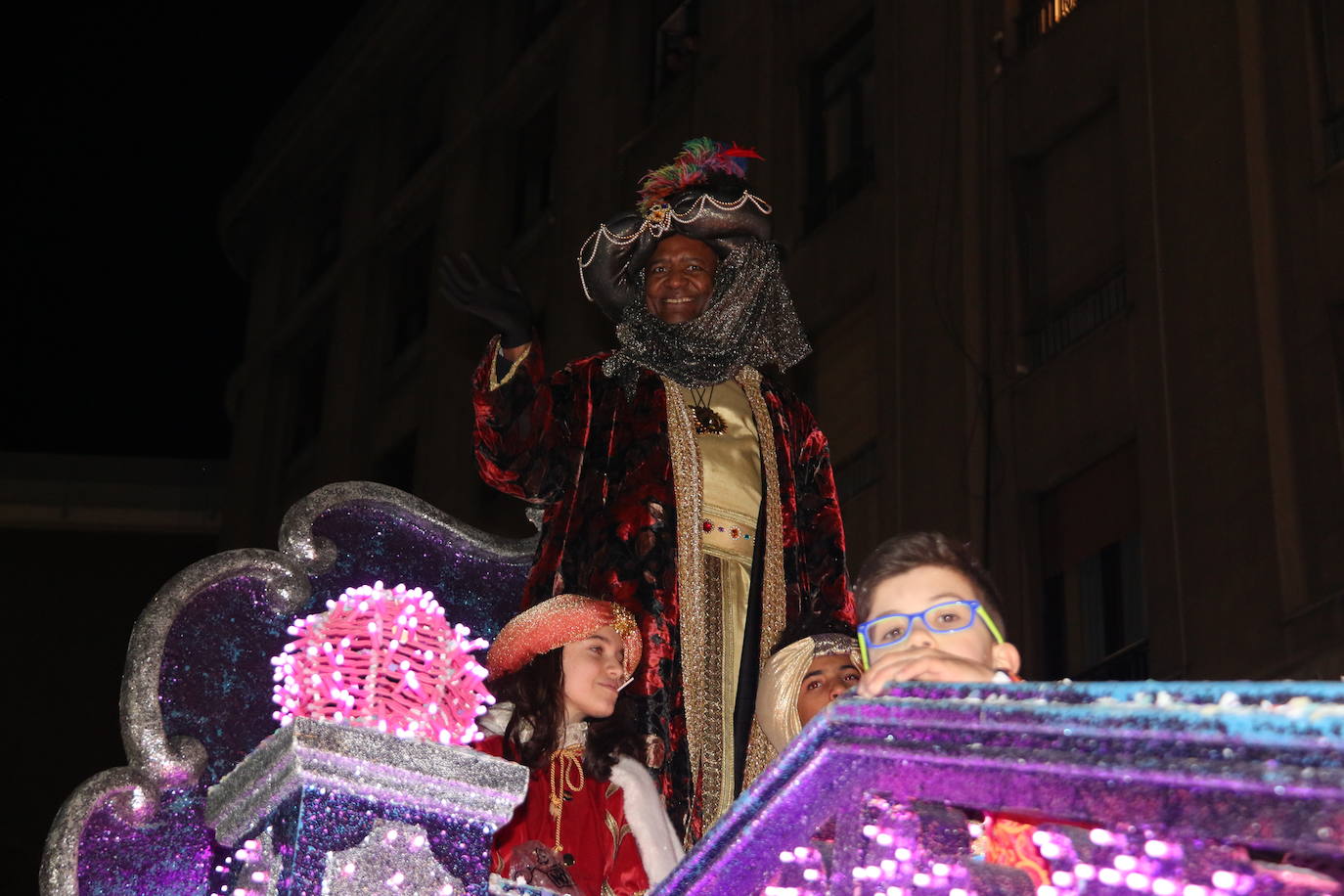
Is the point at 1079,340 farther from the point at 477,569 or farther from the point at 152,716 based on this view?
the point at 152,716

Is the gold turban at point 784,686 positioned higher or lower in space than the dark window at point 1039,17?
→ lower

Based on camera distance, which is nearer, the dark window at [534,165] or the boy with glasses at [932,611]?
the boy with glasses at [932,611]

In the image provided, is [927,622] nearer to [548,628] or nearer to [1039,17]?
[548,628]

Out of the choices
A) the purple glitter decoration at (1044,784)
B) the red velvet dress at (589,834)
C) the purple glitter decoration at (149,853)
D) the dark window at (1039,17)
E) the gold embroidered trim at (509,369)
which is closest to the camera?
the purple glitter decoration at (1044,784)

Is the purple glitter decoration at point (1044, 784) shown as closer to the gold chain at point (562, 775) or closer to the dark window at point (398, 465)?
the gold chain at point (562, 775)

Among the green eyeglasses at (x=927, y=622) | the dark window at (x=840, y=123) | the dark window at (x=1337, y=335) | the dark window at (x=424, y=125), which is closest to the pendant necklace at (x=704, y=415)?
the green eyeglasses at (x=927, y=622)

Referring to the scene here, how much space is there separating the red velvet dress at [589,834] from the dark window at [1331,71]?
7.63 m

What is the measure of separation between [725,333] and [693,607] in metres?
0.96

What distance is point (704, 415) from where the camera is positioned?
18.8ft

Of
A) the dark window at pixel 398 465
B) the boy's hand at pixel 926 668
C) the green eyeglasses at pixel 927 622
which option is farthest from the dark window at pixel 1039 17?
the boy's hand at pixel 926 668

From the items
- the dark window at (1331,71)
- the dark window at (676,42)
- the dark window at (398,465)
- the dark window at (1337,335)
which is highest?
the dark window at (676,42)

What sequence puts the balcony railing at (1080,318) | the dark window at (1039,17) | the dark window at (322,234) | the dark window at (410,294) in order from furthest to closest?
the dark window at (322,234) < the dark window at (410,294) < the dark window at (1039,17) < the balcony railing at (1080,318)

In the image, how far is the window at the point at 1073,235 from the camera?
41.1 feet

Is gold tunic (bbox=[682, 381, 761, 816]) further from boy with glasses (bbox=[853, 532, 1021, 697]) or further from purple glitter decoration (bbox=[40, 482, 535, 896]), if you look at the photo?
boy with glasses (bbox=[853, 532, 1021, 697])
